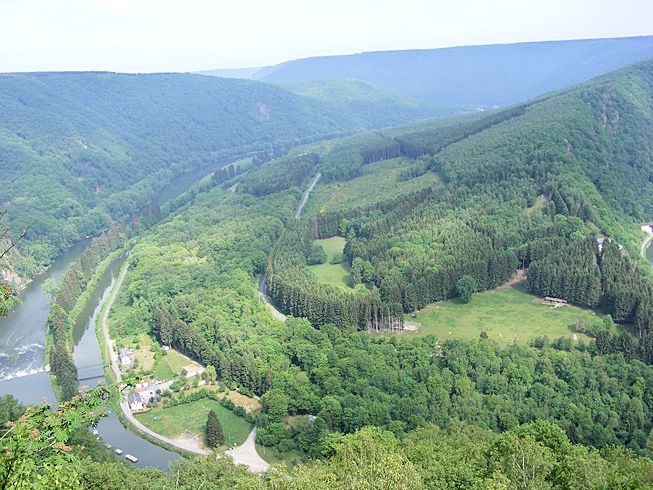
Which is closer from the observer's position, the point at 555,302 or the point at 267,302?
the point at 555,302

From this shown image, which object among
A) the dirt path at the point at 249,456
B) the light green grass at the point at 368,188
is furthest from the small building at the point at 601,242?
the dirt path at the point at 249,456

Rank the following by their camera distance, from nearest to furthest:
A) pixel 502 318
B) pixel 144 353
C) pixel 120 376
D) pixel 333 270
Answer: pixel 120 376
pixel 502 318
pixel 144 353
pixel 333 270

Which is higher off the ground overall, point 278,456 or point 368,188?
point 368,188

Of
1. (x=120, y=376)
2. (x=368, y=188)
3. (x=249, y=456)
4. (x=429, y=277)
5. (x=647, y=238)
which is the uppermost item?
(x=368, y=188)

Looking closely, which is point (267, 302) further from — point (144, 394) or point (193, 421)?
point (193, 421)

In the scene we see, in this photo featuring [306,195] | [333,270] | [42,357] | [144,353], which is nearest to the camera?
[144,353]

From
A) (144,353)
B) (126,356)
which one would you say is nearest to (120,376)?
(126,356)

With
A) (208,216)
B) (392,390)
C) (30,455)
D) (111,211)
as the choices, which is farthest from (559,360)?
(111,211)
